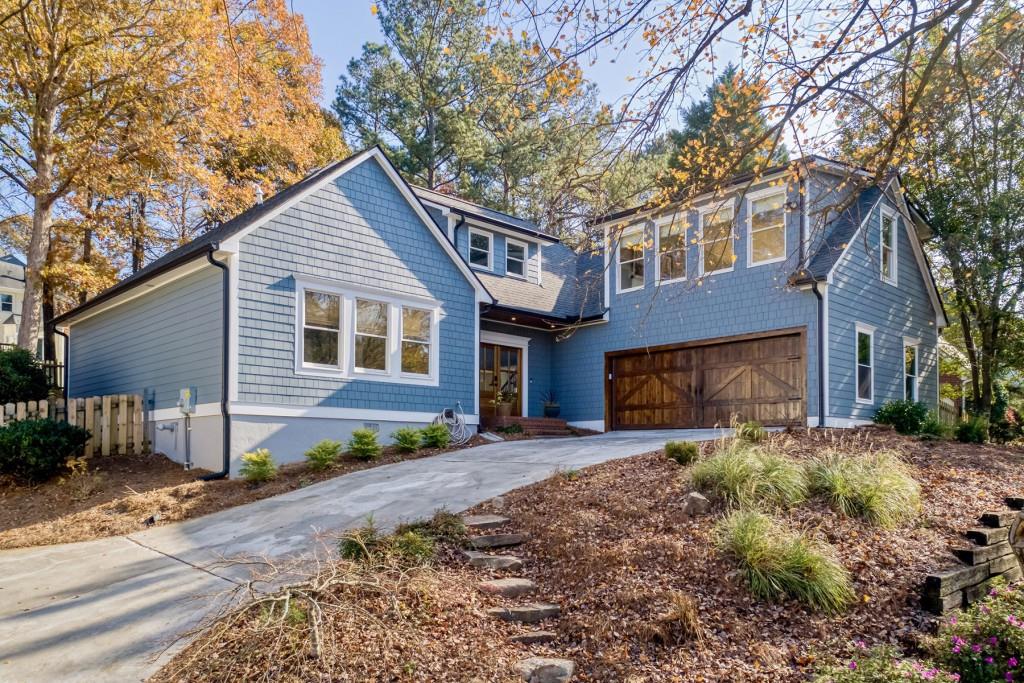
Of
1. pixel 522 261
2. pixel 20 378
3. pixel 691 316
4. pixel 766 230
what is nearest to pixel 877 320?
pixel 766 230

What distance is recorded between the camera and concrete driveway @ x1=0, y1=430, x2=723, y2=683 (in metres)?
4.63

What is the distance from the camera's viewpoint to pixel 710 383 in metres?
15.2

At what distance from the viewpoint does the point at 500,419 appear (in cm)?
1557

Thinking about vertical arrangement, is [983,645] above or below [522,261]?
below

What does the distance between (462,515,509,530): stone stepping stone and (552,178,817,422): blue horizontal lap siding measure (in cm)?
642

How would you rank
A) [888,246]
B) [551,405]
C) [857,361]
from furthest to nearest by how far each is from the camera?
[551,405] < [888,246] < [857,361]

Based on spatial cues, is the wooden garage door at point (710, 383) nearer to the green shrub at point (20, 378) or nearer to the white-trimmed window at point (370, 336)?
the white-trimmed window at point (370, 336)

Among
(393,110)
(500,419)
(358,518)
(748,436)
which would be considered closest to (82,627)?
(358,518)

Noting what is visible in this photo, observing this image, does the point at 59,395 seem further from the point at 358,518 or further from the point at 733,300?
the point at 733,300

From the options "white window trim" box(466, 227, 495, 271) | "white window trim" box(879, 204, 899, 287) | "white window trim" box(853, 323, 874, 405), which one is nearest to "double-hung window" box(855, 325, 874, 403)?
"white window trim" box(853, 323, 874, 405)

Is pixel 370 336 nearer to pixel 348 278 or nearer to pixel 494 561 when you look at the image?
pixel 348 278

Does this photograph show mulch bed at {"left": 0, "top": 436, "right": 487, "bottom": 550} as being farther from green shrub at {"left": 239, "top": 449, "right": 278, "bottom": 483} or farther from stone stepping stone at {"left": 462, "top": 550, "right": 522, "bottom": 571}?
stone stepping stone at {"left": 462, "top": 550, "right": 522, "bottom": 571}

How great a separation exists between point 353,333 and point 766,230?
26.4 ft

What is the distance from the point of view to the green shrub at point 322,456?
1043cm
